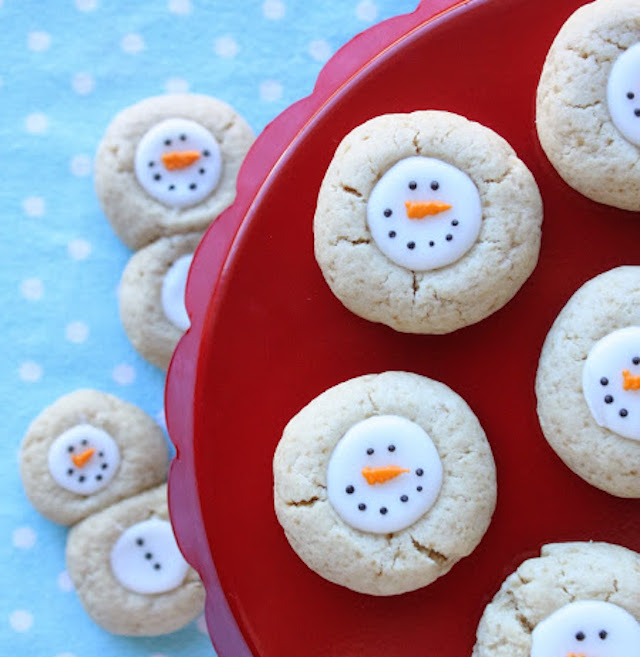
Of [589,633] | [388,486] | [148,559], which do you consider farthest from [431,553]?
[148,559]

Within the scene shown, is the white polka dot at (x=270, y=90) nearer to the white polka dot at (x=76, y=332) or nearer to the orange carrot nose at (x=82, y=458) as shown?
the white polka dot at (x=76, y=332)

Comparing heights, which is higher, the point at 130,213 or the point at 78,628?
the point at 130,213

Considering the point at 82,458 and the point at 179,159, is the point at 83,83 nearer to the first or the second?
the point at 179,159

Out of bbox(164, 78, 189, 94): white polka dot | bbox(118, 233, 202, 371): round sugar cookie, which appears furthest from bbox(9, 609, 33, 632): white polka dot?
bbox(164, 78, 189, 94): white polka dot

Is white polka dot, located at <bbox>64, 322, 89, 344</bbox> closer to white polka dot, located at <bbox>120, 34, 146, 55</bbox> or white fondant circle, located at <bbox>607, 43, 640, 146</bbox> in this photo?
white polka dot, located at <bbox>120, 34, 146, 55</bbox>

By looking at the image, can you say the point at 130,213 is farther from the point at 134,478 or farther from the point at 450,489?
the point at 450,489

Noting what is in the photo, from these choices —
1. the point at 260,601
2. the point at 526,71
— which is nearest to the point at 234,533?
the point at 260,601
